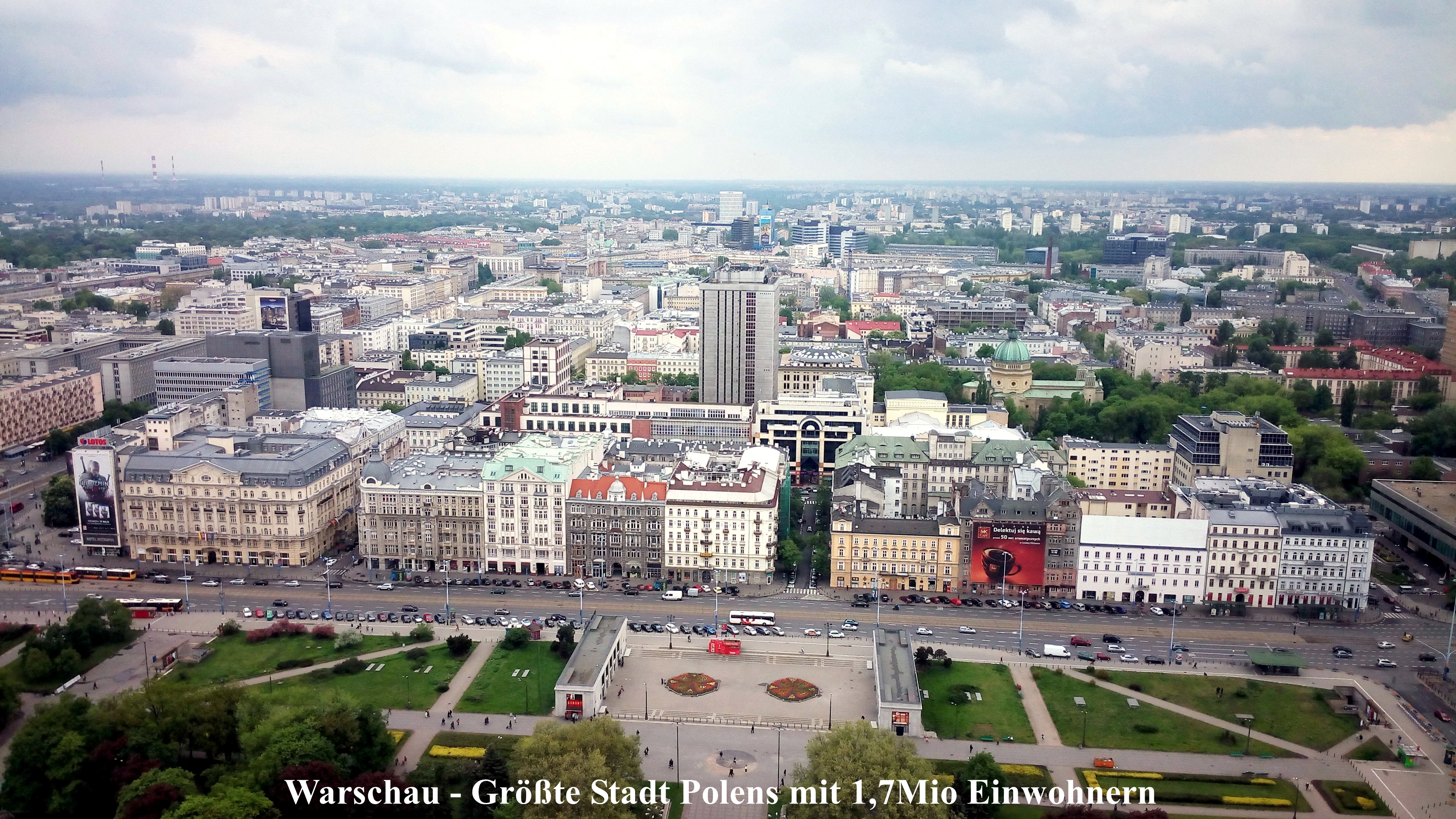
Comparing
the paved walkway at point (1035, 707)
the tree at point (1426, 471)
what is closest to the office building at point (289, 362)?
the paved walkway at point (1035, 707)

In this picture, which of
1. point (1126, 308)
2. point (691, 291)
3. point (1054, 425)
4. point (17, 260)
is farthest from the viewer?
point (691, 291)

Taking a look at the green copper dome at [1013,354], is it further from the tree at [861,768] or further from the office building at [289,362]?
the tree at [861,768]

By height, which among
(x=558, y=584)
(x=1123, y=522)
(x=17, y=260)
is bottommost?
(x=558, y=584)

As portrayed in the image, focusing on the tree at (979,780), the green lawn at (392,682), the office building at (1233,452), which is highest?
→ the office building at (1233,452)

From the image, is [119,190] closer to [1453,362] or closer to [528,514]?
[528,514]

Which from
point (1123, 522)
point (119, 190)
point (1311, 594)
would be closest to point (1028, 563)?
point (1123, 522)
